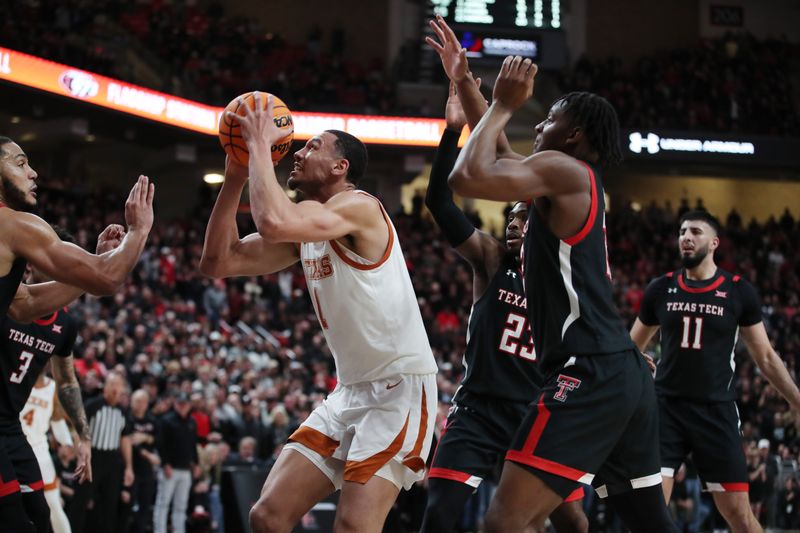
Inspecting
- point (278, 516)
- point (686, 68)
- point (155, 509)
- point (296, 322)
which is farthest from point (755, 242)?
point (278, 516)

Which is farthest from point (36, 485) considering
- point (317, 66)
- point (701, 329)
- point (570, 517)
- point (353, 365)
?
point (317, 66)

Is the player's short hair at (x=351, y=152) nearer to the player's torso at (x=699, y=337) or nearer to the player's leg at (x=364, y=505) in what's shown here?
the player's leg at (x=364, y=505)

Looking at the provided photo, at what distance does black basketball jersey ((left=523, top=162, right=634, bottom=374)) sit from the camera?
14.2ft

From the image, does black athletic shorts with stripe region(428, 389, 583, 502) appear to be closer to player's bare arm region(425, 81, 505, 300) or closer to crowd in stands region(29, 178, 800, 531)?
player's bare arm region(425, 81, 505, 300)

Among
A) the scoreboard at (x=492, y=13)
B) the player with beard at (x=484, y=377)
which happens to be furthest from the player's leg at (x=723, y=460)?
the scoreboard at (x=492, y=13)

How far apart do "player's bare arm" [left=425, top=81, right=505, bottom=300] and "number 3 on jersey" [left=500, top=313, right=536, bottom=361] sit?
0.30m

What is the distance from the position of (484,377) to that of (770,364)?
246 cm

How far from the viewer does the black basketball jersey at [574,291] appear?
171 inches

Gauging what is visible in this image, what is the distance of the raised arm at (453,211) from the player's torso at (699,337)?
5.91 feet

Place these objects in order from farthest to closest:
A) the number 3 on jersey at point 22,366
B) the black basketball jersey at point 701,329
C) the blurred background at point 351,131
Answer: the blurred background at point 351,131, the black basketball jersey at point 701,329, the number 3 on jersey at point 22,366

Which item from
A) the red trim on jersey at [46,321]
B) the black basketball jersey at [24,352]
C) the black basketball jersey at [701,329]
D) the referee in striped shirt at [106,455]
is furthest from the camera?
the referee in striped shirt at [106,455]

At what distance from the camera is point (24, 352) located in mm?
6453

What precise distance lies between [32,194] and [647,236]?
23655mm

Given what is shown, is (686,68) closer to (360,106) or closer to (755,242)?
(755,242)
